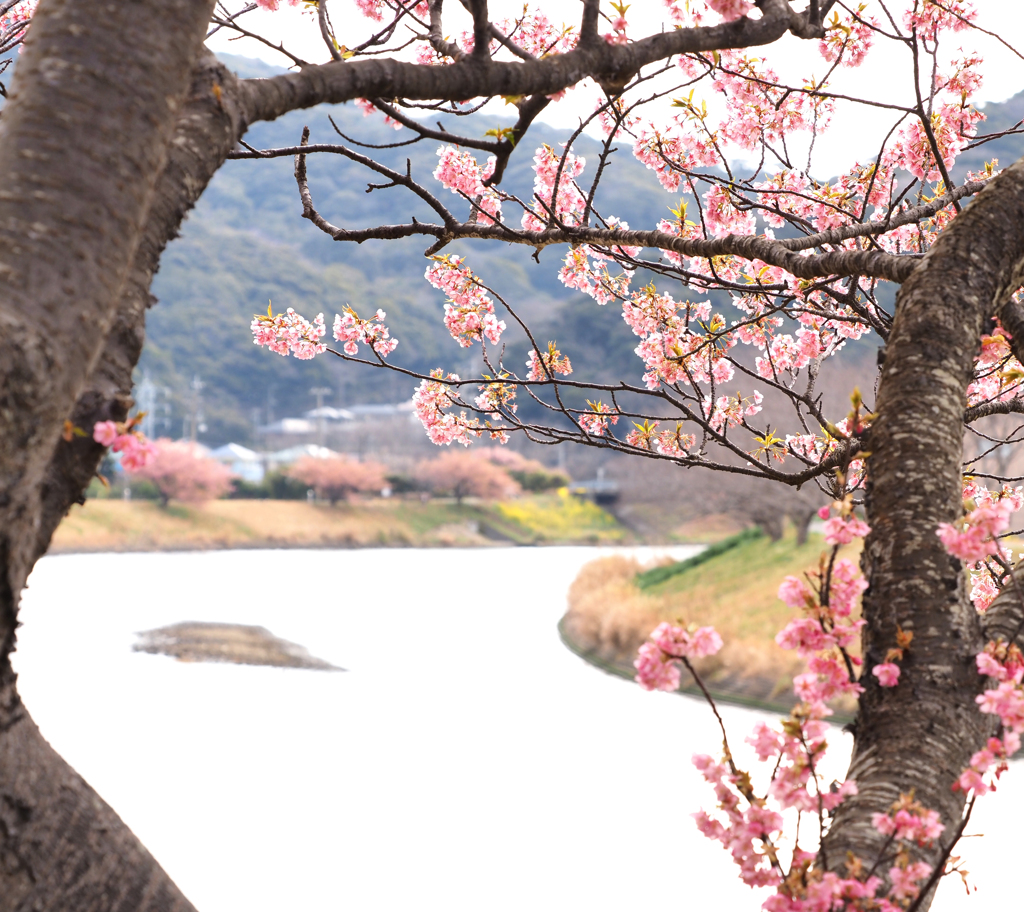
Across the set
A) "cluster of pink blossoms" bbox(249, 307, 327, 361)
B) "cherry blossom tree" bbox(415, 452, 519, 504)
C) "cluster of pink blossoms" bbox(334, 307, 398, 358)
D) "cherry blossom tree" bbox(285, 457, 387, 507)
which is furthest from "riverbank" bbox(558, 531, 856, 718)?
"cherry blossom tree" bbox(415, 452, 519, 504)

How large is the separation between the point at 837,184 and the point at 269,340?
268 cm

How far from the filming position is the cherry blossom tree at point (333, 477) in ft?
101

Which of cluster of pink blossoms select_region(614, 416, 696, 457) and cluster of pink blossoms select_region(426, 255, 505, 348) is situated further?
cluster of pink blossoms select_region(426, 255, 505, 348)

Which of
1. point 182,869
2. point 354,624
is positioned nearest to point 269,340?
point 182,869

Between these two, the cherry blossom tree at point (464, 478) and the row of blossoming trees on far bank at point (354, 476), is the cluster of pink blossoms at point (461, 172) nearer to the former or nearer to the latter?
the row of blossoming trees on far bank at point (354, 476)

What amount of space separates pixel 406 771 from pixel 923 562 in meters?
6.10

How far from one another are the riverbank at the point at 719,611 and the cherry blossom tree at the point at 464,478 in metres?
18.4

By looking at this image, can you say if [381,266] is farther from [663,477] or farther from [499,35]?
[499,35]

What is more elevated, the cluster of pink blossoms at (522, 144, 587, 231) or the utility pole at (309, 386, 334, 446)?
the utility pole at (309, 386, 334, 446)

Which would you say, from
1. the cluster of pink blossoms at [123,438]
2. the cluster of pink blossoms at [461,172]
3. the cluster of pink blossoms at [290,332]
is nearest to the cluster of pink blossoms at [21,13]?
the cluster of pink blossoms at [290,332]

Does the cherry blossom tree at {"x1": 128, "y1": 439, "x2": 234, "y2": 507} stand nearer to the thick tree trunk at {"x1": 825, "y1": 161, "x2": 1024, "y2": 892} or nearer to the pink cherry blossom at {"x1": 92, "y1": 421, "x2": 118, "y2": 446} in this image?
the pink cherry blossom at {"x1": 92, "y1": 421, "x2": 118, "y2": 446}

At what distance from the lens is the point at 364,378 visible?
69188mm

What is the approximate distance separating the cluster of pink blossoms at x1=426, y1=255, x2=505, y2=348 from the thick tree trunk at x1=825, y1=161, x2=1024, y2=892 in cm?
238

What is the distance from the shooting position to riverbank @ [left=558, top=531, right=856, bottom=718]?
337 inches
